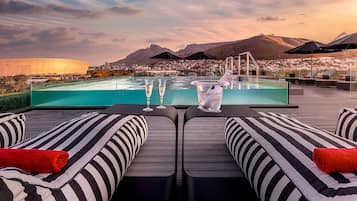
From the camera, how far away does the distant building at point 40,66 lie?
9.88 m

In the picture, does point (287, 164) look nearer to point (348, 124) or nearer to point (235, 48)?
point (348, 124)

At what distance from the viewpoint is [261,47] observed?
52.5ft

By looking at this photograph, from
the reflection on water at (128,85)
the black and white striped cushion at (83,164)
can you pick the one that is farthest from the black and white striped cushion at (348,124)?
the reflection on water at (128,85)

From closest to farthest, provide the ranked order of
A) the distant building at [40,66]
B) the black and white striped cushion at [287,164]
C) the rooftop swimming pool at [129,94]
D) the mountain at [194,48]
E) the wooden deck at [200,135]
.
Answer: the black and white striped cushion at [287,164], the wooden deck at [200,135], the rooftop swimming pool at [129,94], the distant building at [40,66], the mountain at [194,48]

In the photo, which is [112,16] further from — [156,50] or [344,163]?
[344,163]

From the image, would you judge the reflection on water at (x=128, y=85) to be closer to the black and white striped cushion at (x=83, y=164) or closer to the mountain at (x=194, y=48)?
the black and white striped cushion at (x=83, y=164)

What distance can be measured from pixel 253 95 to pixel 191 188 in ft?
21.5

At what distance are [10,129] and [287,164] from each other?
7.20ft

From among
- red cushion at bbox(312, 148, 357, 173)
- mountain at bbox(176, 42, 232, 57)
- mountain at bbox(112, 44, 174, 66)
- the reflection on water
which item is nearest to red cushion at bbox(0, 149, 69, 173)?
red cushion at bbox(312, 148, 357, 173)

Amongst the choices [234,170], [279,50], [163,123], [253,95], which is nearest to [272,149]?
[234,170]

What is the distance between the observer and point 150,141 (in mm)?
4148

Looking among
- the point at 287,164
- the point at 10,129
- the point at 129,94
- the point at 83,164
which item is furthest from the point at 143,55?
the point at 287,164

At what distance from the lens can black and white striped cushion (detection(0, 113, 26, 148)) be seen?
101 inches

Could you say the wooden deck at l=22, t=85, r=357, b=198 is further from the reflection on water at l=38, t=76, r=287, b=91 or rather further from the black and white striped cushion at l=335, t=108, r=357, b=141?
the reflection on water at l=38, t=76, r=287, b=91
